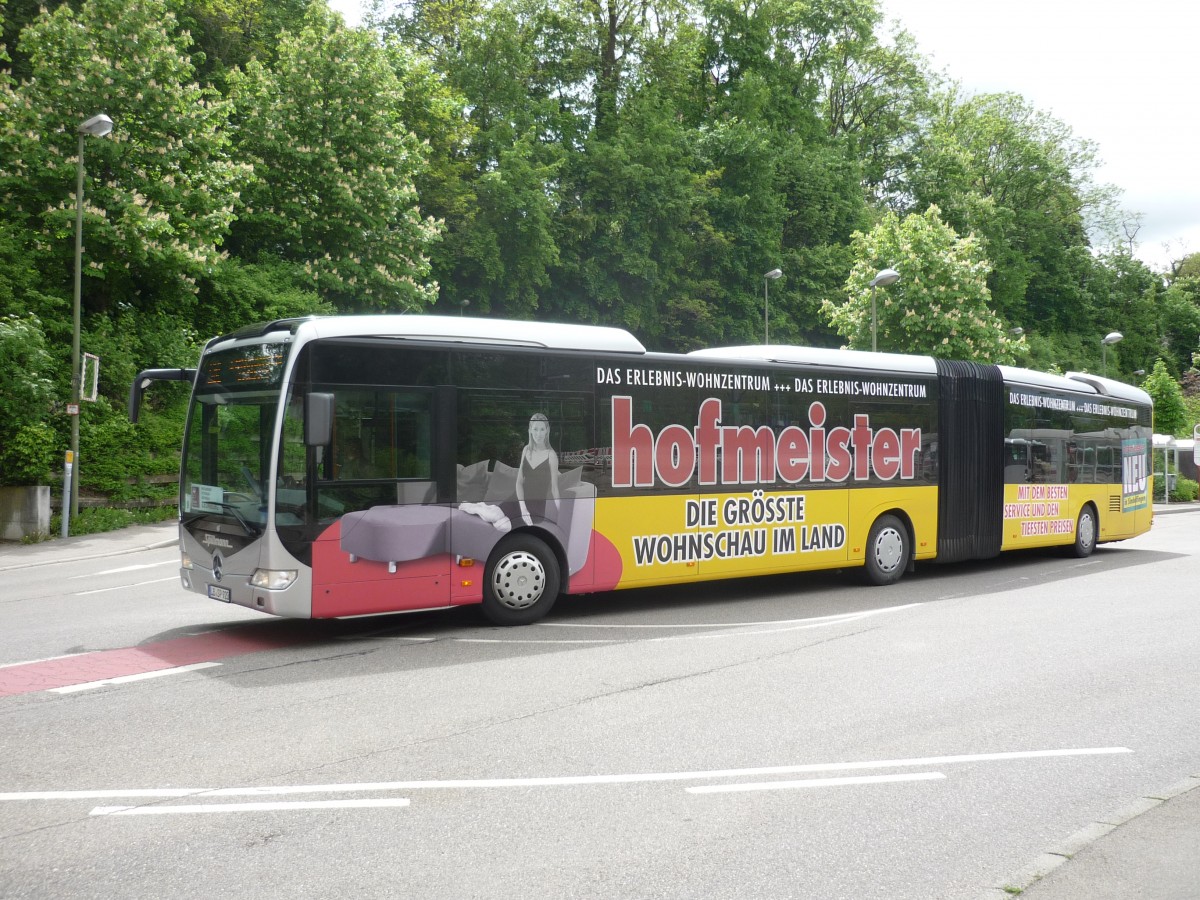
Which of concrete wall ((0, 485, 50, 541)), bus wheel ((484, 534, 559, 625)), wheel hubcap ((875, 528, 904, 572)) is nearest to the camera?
bus wheel ((484, 534, 559, 625))

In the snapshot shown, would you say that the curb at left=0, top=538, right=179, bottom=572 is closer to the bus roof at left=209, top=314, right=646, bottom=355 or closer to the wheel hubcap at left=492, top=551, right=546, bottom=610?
the bus roof at left=209, top=314, right=646, bottom=355

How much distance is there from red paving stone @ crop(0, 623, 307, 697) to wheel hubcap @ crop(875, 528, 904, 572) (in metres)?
7.47

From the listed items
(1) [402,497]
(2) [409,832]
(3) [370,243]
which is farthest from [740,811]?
(3) [370,243]

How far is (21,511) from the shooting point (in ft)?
69.2

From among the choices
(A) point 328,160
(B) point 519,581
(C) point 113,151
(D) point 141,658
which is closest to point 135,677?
(D) point 141,658

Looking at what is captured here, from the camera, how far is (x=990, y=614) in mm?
11227

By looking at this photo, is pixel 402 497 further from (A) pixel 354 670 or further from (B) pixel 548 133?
(B) pixel 548 133

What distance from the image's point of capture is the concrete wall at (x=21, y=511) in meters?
21.0

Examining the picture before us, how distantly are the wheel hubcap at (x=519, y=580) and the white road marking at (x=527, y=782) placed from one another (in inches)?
184

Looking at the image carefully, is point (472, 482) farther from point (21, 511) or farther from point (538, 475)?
point (21, 511)

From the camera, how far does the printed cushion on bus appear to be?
9.64 metres

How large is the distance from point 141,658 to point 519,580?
3342 mm

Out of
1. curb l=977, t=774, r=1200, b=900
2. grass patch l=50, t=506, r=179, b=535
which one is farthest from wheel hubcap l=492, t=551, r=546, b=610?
grass patch l=50, t=506, r=179, b=535

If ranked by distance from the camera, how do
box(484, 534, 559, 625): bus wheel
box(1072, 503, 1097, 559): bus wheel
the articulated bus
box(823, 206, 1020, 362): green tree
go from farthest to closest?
box(823, 206, 1020, 362): green tree < box(1072, 503, 1097, 559): bus wheel < box(484, 534, 559, 625): bus wheel < the articulated bus
